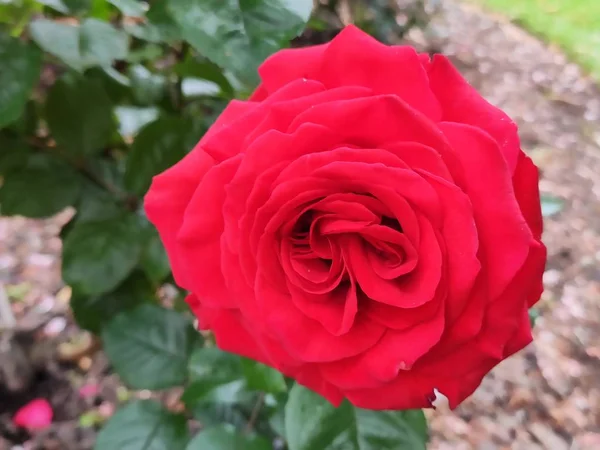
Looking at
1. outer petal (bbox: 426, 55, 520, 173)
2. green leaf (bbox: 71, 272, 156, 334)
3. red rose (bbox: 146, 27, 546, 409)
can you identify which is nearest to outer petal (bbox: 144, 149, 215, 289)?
red rose (bbox: 146, 27, 546, 409)

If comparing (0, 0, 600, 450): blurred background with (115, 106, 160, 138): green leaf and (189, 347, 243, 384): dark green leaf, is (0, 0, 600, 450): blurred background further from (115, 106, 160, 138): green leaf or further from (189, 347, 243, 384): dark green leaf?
(189, 347, 243, 384): dark green leaf

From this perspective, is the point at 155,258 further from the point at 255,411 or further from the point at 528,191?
the point at 528,191

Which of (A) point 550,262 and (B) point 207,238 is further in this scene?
(A) point 550,262

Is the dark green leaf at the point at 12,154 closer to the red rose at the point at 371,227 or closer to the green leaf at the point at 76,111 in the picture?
the green leaf at the point at 76,111

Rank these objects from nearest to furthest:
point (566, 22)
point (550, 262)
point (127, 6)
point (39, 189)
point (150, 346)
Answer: point (127, 6), point (39, 189), point (150, 346), point (550, 262), point (566, 22)

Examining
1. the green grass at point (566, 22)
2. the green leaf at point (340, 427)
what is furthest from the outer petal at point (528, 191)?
the green grass at point (566, 22)

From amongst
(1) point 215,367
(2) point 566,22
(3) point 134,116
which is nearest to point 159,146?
(3) point 134,116

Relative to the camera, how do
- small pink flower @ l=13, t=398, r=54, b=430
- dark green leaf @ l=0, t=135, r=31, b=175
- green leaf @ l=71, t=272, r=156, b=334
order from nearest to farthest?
dark green leaf @ l=0, t=135, r=31, b=175
green leaf @ l=71, t=272, r=156, b=334
small pink flower @ l=13, t=398, r=54, b=430
